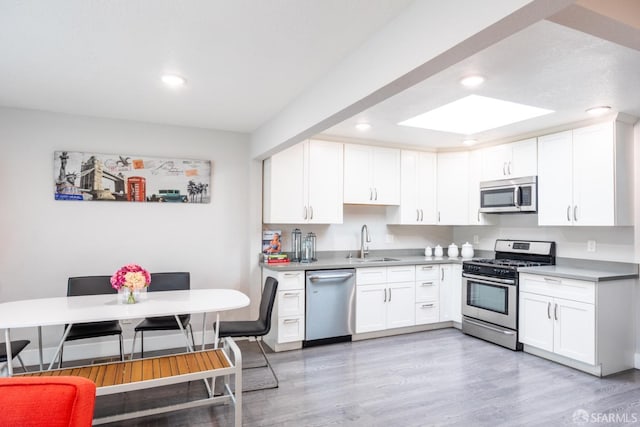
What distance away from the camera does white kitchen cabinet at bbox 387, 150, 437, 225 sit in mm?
4977

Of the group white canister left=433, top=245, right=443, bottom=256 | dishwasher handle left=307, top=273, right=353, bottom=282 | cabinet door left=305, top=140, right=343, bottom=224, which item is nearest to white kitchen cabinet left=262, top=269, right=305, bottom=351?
dishwasher handle left=307, top=273, right=353, bottom=282

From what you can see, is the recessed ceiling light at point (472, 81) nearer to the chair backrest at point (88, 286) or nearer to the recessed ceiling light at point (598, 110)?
the recessed ceiling light at point (598, 110)

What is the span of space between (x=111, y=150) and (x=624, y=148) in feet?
16.1

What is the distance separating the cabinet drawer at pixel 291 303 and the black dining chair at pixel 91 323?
146 cm

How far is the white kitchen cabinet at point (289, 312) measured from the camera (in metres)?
3.96

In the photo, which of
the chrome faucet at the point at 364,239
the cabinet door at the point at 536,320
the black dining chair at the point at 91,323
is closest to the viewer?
the black dining chair at the point at 91,323

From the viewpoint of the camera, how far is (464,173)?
5043 mm

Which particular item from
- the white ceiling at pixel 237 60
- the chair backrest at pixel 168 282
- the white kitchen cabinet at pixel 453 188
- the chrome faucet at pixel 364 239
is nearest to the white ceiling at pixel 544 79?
the white ceiling at pixel 237 60

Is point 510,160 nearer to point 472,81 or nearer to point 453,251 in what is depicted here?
point 453,251

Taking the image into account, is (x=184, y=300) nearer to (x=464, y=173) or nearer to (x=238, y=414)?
(x=238, y=414)

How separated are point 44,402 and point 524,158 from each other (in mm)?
4585

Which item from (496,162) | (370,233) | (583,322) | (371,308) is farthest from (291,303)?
(496,162)

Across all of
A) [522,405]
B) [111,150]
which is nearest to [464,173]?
[522,405]

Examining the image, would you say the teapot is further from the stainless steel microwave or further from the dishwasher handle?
the dishwasher handle
